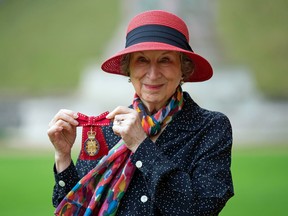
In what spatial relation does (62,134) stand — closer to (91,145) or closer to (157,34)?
(91,145)

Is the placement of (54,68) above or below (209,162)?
above

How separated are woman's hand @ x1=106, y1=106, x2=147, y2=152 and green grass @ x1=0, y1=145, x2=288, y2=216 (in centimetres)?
453

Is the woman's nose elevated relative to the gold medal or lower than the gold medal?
elevated

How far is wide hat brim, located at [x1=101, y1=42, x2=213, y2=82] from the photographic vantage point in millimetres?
2373

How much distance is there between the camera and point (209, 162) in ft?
7.70

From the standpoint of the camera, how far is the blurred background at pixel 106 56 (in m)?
17.1

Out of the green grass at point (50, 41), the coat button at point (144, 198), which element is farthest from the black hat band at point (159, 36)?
the green grass at point (50, 41)
